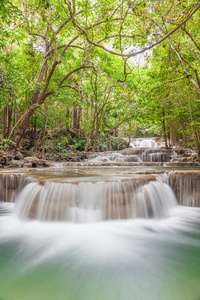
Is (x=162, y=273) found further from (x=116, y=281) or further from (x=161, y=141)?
(x=161, y=141)

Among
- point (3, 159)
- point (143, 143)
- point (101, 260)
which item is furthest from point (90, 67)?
point (143, 143)

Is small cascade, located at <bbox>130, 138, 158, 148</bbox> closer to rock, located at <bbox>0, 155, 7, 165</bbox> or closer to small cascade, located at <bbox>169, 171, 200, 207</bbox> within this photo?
rock, located at <bbox>0, 155, 7, 165</bbox>

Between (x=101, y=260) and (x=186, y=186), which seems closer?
(x=101, y=260)

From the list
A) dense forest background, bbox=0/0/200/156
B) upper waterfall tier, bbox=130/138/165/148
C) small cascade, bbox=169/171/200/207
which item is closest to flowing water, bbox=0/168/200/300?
small cascade, bbox=169/171/200/207

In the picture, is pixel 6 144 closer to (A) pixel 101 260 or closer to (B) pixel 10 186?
(B) pixel 10 186

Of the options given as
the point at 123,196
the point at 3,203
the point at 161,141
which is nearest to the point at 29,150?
the point at 3,203

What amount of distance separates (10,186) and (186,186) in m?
4.77

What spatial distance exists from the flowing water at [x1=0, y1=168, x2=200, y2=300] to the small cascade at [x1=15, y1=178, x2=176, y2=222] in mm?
20

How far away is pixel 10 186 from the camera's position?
14.6 ft

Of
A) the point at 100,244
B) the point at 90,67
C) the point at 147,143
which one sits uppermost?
the point at 90,67

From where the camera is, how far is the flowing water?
5.59 ft

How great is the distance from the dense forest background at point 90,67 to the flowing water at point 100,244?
3.42m

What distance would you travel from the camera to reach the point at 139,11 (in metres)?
4.53

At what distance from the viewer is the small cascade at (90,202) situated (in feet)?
11.0
